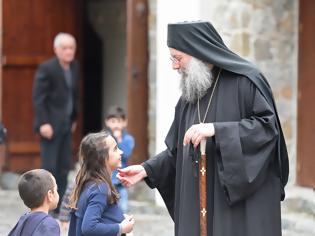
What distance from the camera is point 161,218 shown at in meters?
9.14

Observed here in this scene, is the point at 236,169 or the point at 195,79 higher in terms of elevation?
the point at 195,79

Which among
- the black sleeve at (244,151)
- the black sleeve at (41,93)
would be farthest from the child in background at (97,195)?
the black sleeve at (41,93)

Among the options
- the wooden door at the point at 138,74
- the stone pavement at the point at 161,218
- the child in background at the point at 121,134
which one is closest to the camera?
the child in background at the point at 121,134

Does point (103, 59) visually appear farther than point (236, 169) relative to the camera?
Yes

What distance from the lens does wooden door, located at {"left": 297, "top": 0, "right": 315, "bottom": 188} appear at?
896 cm

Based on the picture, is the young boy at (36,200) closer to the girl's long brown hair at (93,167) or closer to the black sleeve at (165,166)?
the girl's long brown hair at (93,167)

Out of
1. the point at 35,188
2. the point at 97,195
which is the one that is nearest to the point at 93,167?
the point at 97,195

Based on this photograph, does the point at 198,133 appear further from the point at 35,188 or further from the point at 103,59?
the point at 103,59

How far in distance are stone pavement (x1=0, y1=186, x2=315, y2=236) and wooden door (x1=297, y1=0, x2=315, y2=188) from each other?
0.24m

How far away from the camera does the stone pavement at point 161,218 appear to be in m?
8.29

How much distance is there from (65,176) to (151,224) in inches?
38.9

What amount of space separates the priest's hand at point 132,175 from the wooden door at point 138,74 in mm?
4281

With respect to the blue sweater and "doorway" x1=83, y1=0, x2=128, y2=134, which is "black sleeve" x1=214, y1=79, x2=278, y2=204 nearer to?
the blue sweater

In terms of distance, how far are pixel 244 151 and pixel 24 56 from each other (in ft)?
20.7
